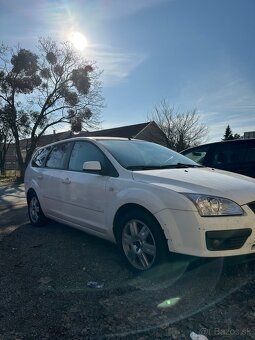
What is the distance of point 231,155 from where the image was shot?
21.0 feet

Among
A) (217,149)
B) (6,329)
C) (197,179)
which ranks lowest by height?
(6,329)

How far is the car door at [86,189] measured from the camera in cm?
412

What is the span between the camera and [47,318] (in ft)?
9.04

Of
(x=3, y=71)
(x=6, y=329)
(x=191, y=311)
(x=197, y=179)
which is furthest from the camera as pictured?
(x=3, y=71)

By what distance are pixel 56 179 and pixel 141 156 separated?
1600 millimetres

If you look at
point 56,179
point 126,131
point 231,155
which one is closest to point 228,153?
point 231,155

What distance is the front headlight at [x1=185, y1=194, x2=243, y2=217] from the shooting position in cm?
310

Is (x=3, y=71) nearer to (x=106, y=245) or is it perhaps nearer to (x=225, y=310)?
(x=106, y=245)

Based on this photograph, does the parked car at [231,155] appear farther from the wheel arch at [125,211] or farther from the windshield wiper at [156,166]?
the wheel arch at [125,211]

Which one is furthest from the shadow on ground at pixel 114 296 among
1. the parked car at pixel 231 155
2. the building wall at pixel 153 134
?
the building wall at pixel 153 134

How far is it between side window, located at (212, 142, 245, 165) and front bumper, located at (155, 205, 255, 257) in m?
3.27

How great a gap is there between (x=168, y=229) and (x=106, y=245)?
1838 mm

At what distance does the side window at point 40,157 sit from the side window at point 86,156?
4.10 feet

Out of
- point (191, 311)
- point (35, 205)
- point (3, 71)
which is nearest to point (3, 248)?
point (35, 205)
